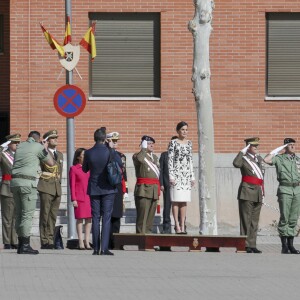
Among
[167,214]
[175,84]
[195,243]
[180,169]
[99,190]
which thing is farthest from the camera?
[175,84]

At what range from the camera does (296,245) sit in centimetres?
2547

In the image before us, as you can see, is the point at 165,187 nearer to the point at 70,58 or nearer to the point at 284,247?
the point at 70,58

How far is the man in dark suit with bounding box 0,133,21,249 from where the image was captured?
23.7 meters

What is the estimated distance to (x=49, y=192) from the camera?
925 inches

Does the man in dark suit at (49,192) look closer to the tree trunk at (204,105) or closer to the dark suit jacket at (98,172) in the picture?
the dark suit jacket at (98,172)

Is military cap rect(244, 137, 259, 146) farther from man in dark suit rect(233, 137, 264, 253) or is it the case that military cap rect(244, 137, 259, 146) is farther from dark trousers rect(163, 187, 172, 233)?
dark trousers rect(163, 187, 172, 233)

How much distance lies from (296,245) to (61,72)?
7204mm

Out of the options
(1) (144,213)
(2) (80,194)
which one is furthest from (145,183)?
(2) (80,194)

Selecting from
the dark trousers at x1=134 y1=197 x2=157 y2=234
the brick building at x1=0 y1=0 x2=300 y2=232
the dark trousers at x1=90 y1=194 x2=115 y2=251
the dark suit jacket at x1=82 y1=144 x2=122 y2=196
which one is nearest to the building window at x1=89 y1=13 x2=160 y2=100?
the brick building at x1=0 y1=0 x2=300 y2=232

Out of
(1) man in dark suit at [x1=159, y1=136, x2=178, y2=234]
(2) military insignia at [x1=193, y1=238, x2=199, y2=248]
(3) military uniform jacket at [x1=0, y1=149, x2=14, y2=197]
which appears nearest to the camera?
(2) military insignia at [x1=193, y1=238, x2=199, y2=248]

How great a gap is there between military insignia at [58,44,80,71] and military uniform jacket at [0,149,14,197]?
2.40 m

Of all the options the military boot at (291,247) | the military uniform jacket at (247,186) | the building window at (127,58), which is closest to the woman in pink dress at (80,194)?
the military uniform jacket at (247,186)

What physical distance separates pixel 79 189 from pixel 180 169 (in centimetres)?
269

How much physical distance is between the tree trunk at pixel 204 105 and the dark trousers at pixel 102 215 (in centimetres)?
224
